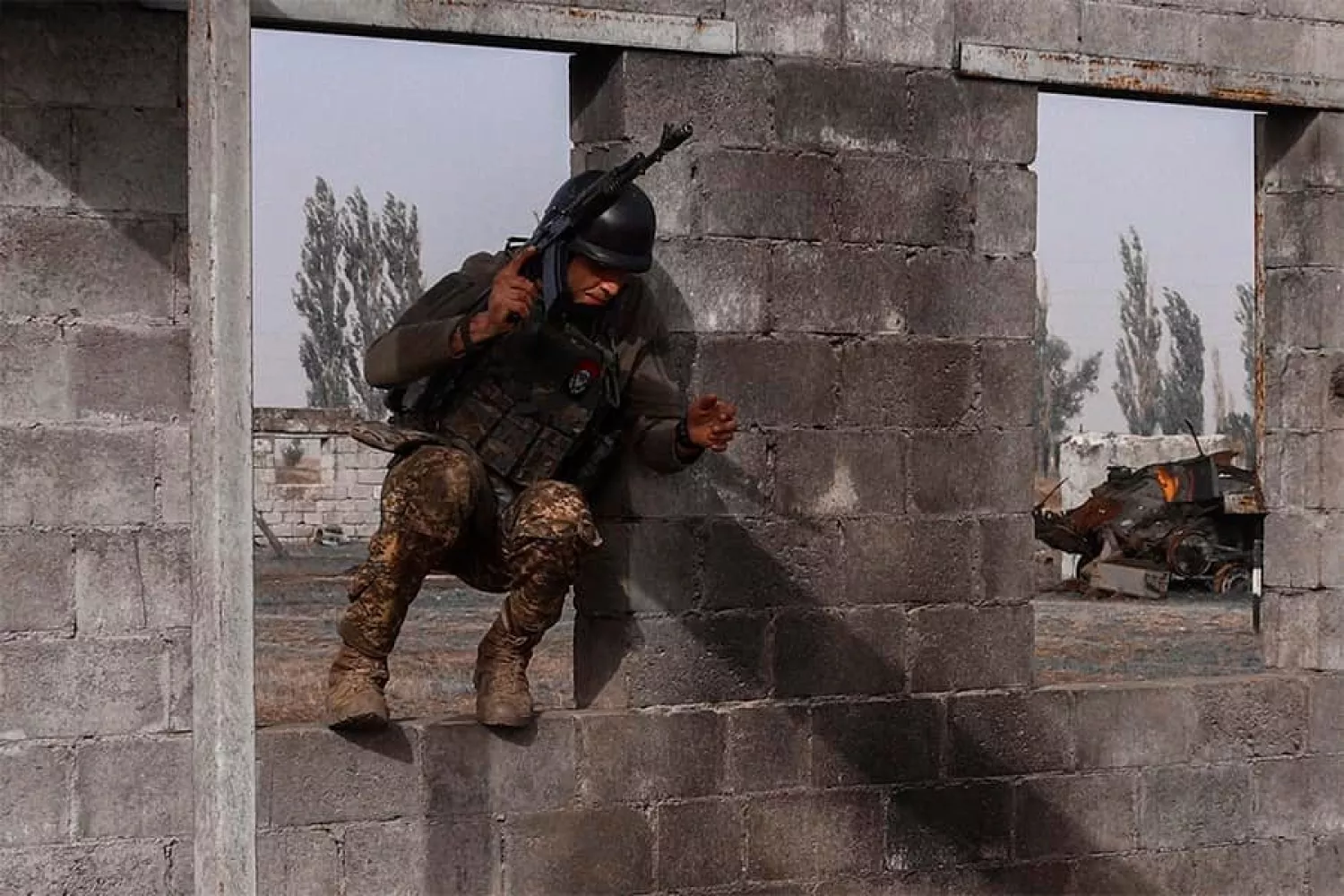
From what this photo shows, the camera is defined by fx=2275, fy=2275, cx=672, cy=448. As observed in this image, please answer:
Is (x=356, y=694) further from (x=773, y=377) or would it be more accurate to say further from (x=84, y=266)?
(x=773, y=377)

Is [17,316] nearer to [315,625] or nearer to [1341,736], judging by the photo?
[1341,736]

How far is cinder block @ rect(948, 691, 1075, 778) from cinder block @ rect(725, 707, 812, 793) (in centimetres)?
53

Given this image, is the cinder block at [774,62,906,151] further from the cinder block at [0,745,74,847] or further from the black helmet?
the cinder block at [0,745,74,847]

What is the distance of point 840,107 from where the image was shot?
6.56 meters

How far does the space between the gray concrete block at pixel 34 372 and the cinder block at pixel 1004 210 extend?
2692 mm

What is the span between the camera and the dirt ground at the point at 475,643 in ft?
38.1

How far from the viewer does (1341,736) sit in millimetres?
7512

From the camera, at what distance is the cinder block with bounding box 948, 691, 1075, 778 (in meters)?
6.86

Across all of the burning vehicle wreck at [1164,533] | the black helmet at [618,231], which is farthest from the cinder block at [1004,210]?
the burning vehicle wreck at [1164,533]

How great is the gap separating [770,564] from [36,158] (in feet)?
7.51

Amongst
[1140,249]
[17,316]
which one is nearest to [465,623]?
[17,316]

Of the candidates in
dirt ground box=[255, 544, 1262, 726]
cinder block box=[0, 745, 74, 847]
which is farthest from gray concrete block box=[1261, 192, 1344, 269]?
cinder block box=[0, 745, 74, 847]

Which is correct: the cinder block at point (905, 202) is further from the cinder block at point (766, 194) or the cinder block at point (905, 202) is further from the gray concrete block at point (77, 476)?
the gray concrete block at point (77, 476)

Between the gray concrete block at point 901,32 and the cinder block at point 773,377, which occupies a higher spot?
the gray concrete block at point 901,32
